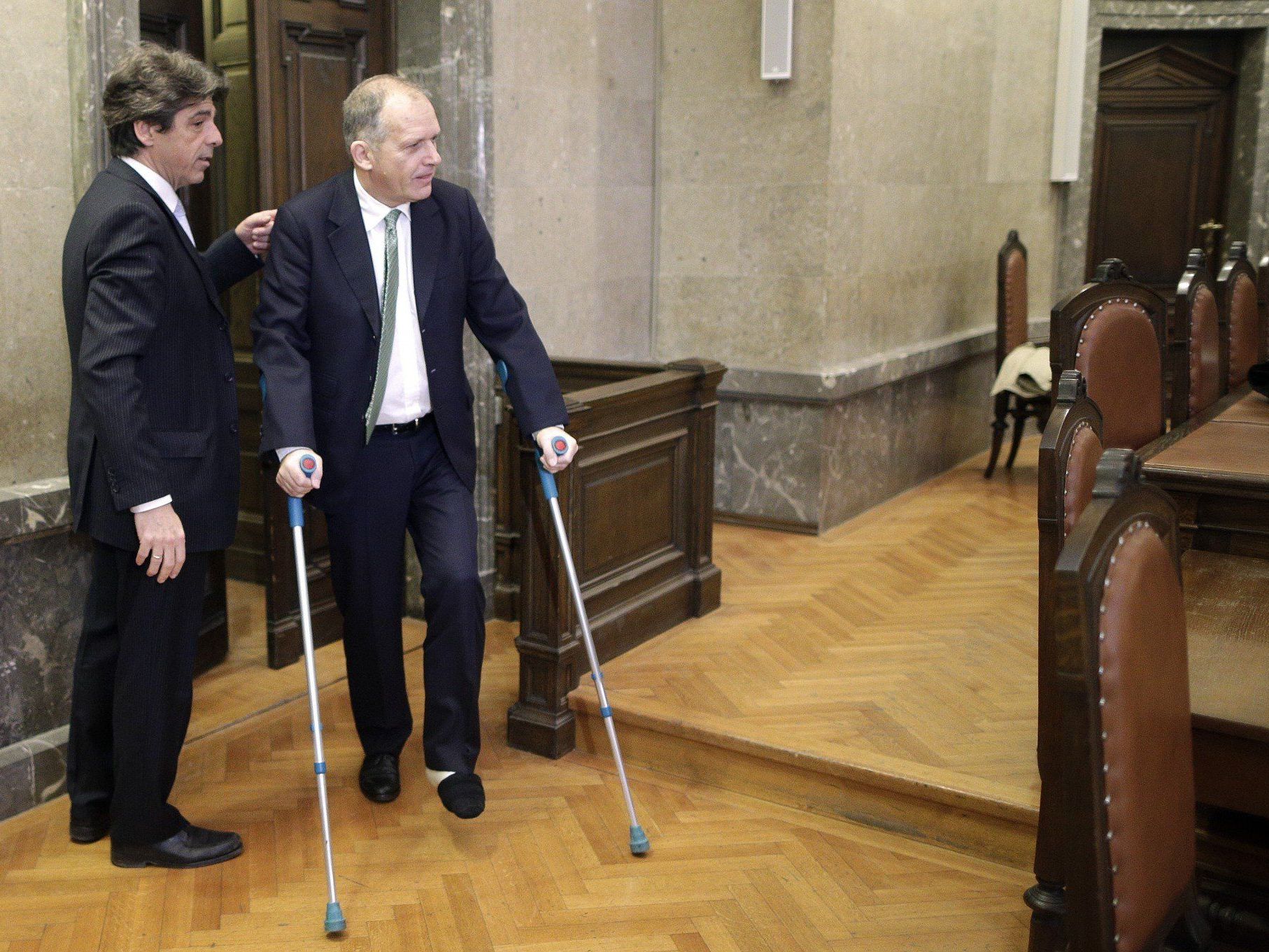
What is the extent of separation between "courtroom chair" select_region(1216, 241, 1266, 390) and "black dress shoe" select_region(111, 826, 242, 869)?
144 inches

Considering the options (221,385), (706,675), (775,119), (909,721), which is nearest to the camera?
(221,385)

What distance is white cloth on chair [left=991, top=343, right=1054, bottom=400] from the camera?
6.85m

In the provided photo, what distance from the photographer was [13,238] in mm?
3301

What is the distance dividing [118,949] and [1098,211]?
8067 mm

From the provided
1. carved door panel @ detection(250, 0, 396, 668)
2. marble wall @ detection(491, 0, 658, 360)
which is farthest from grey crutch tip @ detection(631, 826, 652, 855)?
marble wall @ detection(491, 0, 658, 360)

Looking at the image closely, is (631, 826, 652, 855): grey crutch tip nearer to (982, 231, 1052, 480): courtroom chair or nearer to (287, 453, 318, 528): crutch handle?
(287, 453, 318, 528): crutch handle

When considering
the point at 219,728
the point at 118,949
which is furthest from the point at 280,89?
the point at 118,949

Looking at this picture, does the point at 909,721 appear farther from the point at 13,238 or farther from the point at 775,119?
the point at 775,119

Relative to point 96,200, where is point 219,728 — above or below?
below

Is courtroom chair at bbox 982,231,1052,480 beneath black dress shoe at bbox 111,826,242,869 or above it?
above

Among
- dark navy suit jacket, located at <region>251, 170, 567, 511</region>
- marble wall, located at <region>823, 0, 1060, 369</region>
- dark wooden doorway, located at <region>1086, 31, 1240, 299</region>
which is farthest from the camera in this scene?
dark wooden doorway, located at <region>1086, 31, 1240, 299</region>

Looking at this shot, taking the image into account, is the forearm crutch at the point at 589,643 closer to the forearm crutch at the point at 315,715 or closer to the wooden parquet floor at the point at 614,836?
the wooden parquet floor at the point at 614,836

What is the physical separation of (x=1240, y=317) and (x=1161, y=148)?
450 cm

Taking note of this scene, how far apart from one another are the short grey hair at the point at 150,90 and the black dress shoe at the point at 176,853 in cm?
159
